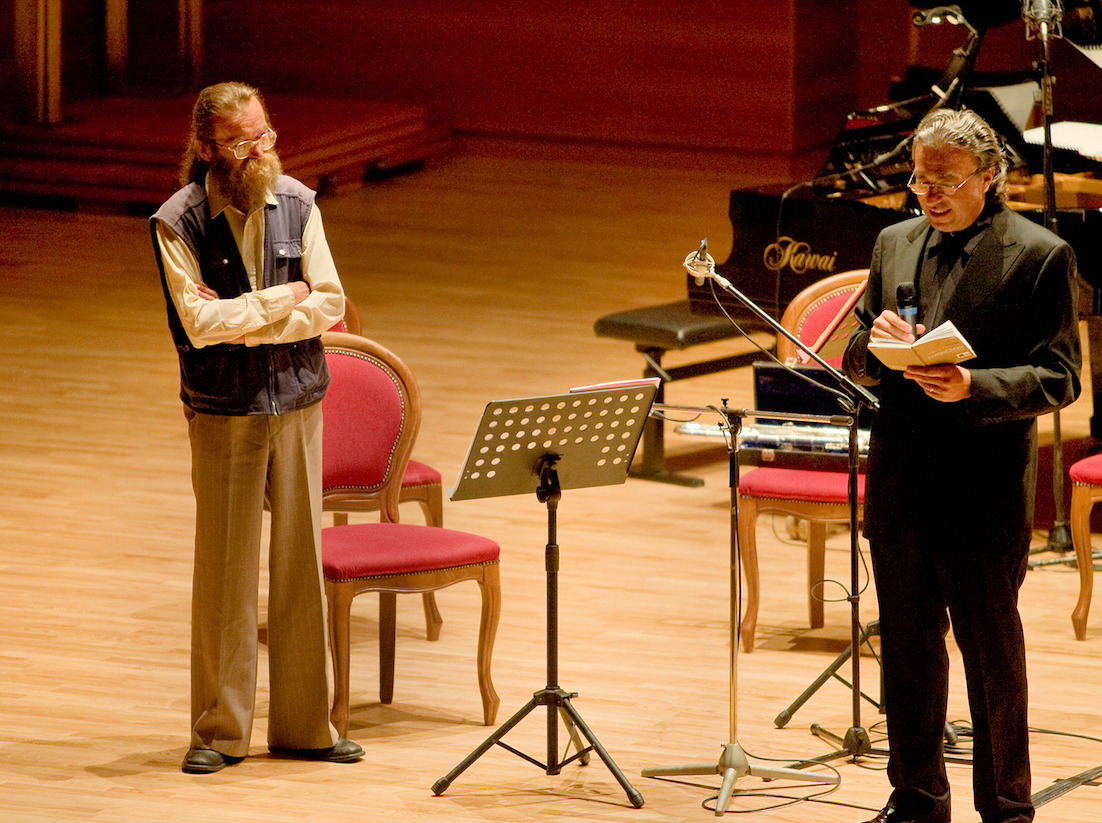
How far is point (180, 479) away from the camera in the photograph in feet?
20.2

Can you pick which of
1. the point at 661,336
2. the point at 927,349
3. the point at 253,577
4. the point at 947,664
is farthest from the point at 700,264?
the point at 661,336

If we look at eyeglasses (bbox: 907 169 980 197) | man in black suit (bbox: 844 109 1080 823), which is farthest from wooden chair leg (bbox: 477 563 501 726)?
eyeglasses (bbox: 907 169 980 197)

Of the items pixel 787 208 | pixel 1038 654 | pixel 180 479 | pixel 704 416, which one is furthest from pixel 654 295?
pixel 1038 654

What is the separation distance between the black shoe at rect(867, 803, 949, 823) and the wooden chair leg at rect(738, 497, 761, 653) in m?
1.28

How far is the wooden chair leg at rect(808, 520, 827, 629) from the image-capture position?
490cm

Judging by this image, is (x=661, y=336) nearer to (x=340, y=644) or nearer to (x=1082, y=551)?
(x=1082, y=551)

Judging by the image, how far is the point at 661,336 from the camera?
20.7 feet

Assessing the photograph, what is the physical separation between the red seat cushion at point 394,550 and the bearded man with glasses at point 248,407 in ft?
0.58

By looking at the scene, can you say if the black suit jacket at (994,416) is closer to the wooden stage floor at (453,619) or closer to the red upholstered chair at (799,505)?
the wooden stage floor at (453,619)

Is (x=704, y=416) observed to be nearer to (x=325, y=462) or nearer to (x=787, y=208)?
(x=787, y=208)

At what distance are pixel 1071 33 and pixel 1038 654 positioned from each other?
7.69 ft

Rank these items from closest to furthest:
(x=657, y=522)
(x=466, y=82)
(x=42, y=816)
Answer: (x=42, y=816) < (x=657, y=522) < (x=466, y=82)

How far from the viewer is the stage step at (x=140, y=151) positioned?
10594 mm

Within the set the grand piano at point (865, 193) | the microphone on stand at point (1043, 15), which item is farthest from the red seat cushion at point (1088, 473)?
the microphone on stand at point (1043, 15)
